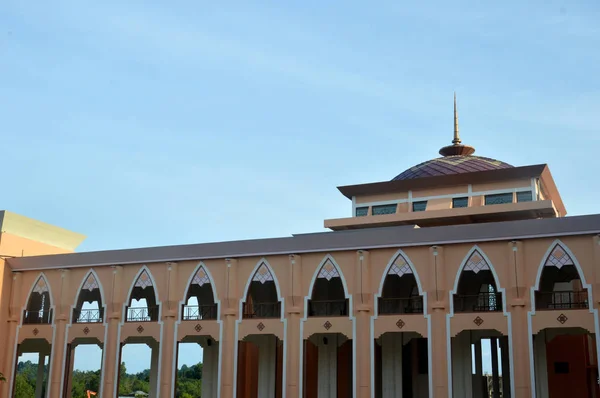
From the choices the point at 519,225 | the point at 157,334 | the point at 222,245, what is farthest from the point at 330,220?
the point at 519,225

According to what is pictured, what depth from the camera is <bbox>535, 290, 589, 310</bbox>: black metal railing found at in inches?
882

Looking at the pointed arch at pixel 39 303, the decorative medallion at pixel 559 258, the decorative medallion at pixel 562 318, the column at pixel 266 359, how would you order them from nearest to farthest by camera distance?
1. the decorative medallion at pixel 562 318
2. the decorative medallion at pixel 559 258
3. the column at pixel 266 359
4. the pointed arch at pixel 39 303

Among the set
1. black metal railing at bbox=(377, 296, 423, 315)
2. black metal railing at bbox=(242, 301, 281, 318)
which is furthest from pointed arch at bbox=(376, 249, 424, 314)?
black metal railing at bbox=(242, 301, 281, 318)

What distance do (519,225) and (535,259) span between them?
111cm

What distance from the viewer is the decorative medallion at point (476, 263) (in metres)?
23.0

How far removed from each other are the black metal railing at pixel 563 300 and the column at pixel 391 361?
206 inches

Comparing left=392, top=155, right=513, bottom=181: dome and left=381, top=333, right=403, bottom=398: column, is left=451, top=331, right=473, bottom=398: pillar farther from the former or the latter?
left=392, top=155, right=513, bottom=181: dome

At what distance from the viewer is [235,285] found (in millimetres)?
26250

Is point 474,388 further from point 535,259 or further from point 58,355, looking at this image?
point 58,355

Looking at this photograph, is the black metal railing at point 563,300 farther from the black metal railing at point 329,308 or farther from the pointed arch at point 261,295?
the pointed arch at point 261,295

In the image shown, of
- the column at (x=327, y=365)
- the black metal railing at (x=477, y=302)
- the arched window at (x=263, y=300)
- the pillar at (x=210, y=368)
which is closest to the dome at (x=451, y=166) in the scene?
the black metal railing at (x=477, y=302)

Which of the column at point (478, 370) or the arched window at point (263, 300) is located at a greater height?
the arched window at point (263, 300)

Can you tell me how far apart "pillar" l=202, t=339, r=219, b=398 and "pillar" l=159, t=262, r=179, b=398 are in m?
3.33

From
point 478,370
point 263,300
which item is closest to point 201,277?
point 263,300
